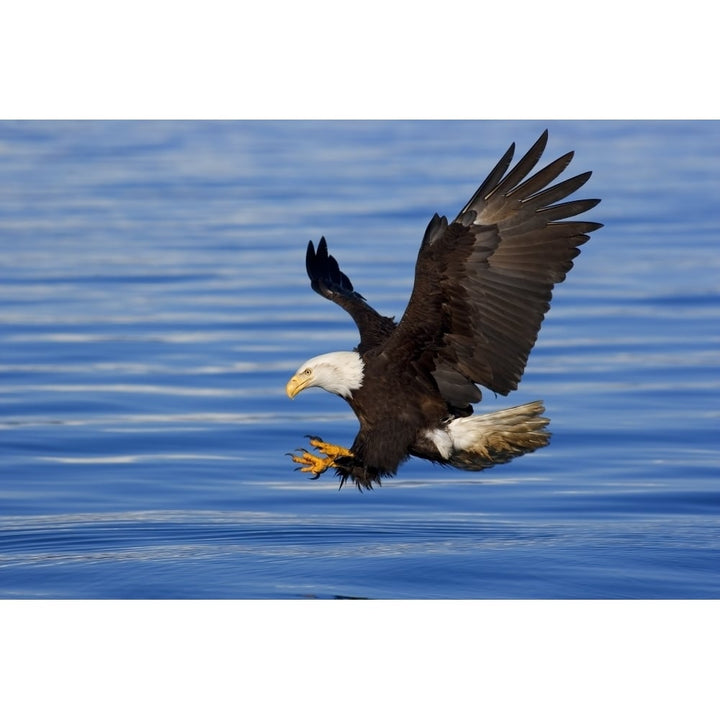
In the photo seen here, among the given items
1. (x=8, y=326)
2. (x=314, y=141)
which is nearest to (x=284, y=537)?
(x=8, y=326)

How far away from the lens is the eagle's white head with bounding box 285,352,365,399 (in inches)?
273

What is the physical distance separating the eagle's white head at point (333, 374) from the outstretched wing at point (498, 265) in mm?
288

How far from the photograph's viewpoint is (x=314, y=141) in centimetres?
2030

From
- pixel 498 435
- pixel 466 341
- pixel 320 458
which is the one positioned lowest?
pixel 320 458

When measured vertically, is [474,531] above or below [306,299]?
below

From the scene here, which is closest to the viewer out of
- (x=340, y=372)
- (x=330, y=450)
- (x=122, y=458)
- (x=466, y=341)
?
(x=466, y=341)

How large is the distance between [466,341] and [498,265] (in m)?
0.34

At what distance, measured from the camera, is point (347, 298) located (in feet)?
25.6

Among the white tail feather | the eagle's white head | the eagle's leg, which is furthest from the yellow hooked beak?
the white tail feather

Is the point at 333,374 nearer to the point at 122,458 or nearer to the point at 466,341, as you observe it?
the point at 466,341

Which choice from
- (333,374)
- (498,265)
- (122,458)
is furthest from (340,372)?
(122,458)

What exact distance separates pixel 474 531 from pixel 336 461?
1.33 metres

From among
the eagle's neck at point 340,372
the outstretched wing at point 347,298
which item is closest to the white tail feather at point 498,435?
the eagle's neck at point 340,372

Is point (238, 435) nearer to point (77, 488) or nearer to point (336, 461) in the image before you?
point (77, 488)
